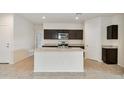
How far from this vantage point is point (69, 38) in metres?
11.3

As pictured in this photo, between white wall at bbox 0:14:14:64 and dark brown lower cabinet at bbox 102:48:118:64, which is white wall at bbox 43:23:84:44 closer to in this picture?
dark brown lower cabinet at bbox 102:48:118:64

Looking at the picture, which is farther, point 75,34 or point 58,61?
point 75,34

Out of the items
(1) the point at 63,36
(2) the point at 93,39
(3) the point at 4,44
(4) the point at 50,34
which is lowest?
(3) the point at 4,44

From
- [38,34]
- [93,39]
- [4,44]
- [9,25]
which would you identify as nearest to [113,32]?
[93,39]

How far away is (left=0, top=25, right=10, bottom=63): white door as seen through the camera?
7895mm

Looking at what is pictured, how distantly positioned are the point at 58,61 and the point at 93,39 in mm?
4146

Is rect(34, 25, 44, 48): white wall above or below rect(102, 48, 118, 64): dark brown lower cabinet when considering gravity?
above

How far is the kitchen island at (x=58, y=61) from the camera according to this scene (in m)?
6.18

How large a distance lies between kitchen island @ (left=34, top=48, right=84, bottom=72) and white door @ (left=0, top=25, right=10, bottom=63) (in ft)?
7.78

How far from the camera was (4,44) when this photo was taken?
26.1 feet

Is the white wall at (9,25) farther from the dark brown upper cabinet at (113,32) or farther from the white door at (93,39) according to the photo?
the dark brown upper cabinet at (113,32)

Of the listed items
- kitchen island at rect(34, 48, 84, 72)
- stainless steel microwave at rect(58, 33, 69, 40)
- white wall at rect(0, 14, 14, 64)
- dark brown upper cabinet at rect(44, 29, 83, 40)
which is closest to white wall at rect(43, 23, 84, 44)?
dark brown upper cabinet at rect(44, 29, 83, 40)

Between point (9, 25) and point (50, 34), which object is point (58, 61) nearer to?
point (9, 25)

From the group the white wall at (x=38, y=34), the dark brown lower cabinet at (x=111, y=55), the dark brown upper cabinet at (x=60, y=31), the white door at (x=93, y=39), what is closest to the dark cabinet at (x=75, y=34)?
the dark brown upper cabinet at (x=60, y=31)
